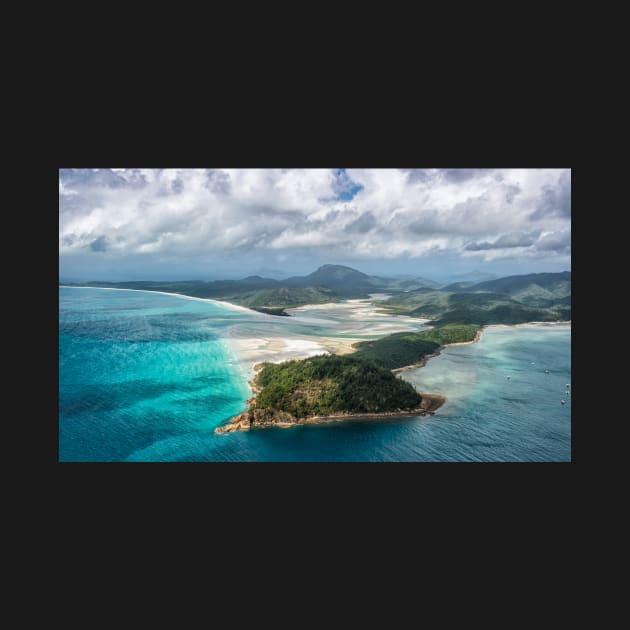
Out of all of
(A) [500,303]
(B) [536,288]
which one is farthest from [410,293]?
(B) [536,288]

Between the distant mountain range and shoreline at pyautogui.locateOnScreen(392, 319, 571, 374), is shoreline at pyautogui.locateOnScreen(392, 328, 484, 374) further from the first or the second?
the distant mountain range

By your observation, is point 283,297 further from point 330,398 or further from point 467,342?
point 330,398

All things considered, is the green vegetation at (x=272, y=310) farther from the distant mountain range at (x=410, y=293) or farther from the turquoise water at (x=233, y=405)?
the turquoise water at (x=233, y=405)

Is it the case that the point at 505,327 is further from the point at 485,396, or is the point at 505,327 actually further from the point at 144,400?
the point at 144,400

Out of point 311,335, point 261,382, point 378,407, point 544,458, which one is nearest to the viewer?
point 544,458

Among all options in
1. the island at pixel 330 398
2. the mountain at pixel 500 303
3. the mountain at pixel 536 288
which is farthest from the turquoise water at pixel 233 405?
the mountain at pixel 536 288

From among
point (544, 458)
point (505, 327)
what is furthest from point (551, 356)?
point (544, 458)
